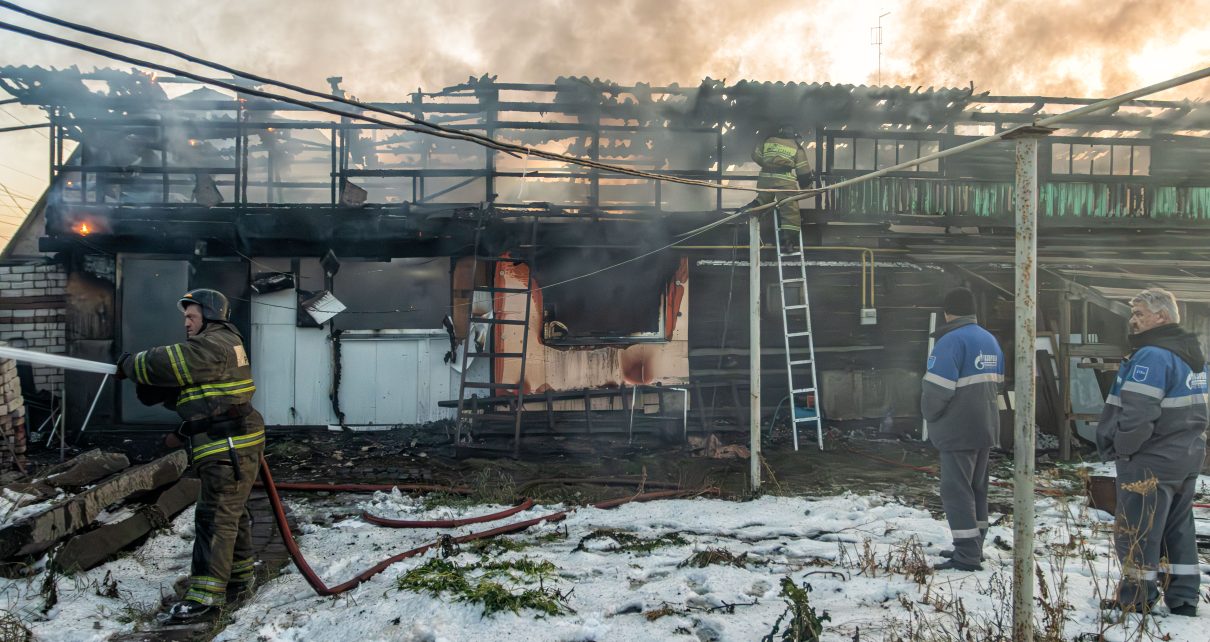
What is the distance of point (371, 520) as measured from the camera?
6305 millimetres

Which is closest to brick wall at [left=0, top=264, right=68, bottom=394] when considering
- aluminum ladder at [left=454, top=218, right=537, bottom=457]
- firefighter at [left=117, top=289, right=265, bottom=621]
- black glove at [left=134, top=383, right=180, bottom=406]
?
aluminum ladder at [left=454, top=218, right=537, bottom=457]

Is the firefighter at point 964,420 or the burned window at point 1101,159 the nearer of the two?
the firefighter at point 964,420

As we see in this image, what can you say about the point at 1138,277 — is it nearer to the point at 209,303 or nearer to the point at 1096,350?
the point at 1096,350

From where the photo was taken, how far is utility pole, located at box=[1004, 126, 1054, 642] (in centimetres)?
332

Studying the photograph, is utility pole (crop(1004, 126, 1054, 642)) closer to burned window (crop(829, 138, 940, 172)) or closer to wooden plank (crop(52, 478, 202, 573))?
wooden plank (crop(52, 478, 202, 573))

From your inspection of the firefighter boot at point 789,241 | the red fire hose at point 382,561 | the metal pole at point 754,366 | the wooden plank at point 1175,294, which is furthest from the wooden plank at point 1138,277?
the red fire hose at point 382,561

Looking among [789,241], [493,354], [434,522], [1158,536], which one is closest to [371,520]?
[434,522]

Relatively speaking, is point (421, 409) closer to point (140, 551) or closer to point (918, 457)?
point (140, 551)

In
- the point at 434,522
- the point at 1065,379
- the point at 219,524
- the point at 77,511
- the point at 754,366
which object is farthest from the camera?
the point at 1065,379

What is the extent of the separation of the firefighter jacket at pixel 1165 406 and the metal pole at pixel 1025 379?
1.01 m

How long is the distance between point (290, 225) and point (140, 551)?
6253 mm

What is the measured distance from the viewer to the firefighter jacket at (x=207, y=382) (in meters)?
4.25

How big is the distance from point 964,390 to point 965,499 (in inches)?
30.1

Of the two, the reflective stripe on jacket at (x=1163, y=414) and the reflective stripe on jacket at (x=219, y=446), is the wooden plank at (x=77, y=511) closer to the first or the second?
the reflective stripe on jacket at (x=219, y=446)
